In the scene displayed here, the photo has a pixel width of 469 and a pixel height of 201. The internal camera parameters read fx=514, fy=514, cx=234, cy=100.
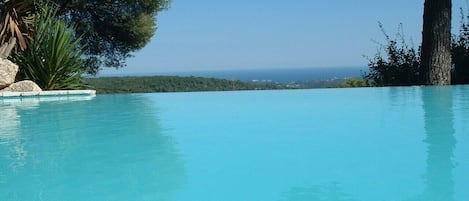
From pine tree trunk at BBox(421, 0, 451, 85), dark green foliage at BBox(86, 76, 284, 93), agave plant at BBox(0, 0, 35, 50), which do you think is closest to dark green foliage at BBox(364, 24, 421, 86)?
pine tree trunk at BBox(421, 0, 451, 85)

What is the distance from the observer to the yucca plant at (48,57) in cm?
1034

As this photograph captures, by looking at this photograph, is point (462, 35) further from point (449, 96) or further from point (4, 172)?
point (4, 172)

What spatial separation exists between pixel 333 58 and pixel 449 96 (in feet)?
55.9

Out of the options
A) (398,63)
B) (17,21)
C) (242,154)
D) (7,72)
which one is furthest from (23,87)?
(398,63)

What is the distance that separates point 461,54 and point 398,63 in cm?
143

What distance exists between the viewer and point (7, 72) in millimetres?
9688

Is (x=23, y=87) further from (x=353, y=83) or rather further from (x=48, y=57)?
(x=353, y=83)

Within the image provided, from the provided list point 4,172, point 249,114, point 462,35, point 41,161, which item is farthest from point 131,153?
point 462,35

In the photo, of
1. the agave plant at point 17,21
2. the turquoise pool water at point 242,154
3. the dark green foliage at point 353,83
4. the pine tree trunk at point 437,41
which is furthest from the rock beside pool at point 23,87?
the dark green foliage at point 353,83

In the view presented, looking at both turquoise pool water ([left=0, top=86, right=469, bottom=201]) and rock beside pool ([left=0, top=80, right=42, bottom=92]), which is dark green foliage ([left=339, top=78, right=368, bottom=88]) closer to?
turquoise pool water ([left=0, top=86, right=469, bottom=201])

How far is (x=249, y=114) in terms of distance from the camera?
277 inches

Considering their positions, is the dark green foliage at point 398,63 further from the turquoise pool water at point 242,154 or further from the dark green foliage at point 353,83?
the turquoise pool water at point 242,154

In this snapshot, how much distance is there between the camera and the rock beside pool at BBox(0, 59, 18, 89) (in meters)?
9.60

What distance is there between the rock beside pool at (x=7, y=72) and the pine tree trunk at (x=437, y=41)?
8272 millimetres
